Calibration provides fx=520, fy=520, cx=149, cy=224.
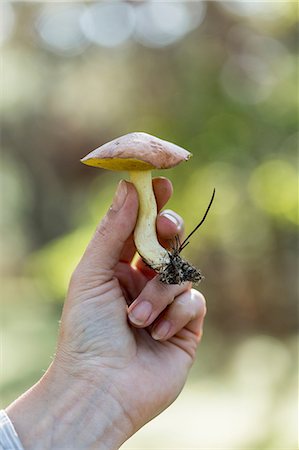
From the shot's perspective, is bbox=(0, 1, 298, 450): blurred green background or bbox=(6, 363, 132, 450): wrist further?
bbox=(0, 1, 298, 450): blurred green background

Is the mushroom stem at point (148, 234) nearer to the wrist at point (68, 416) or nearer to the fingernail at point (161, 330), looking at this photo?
the fingernail at point (161, 330)

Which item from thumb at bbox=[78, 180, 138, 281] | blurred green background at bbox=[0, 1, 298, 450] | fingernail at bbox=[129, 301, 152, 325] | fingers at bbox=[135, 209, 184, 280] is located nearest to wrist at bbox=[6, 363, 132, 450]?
fingernail at bbox=[129, 301, 152, 325]

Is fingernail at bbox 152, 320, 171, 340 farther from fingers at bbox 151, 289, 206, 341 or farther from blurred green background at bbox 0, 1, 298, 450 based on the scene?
blurred green background at bbox 0, 1, 298, 450

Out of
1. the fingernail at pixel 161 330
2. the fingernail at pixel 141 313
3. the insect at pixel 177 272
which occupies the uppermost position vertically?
the insect at pixel 177 272

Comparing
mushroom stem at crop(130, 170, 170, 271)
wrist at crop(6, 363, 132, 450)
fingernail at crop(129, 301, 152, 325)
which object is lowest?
wrist at crop(6, 363, 132, 450)

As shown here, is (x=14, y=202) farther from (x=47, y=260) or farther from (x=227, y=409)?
(x=227, y=409)

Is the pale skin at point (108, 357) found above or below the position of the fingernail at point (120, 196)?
below

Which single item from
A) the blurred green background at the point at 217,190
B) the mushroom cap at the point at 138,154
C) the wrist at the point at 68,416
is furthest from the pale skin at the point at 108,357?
the blurred green background at the point at 217,190
